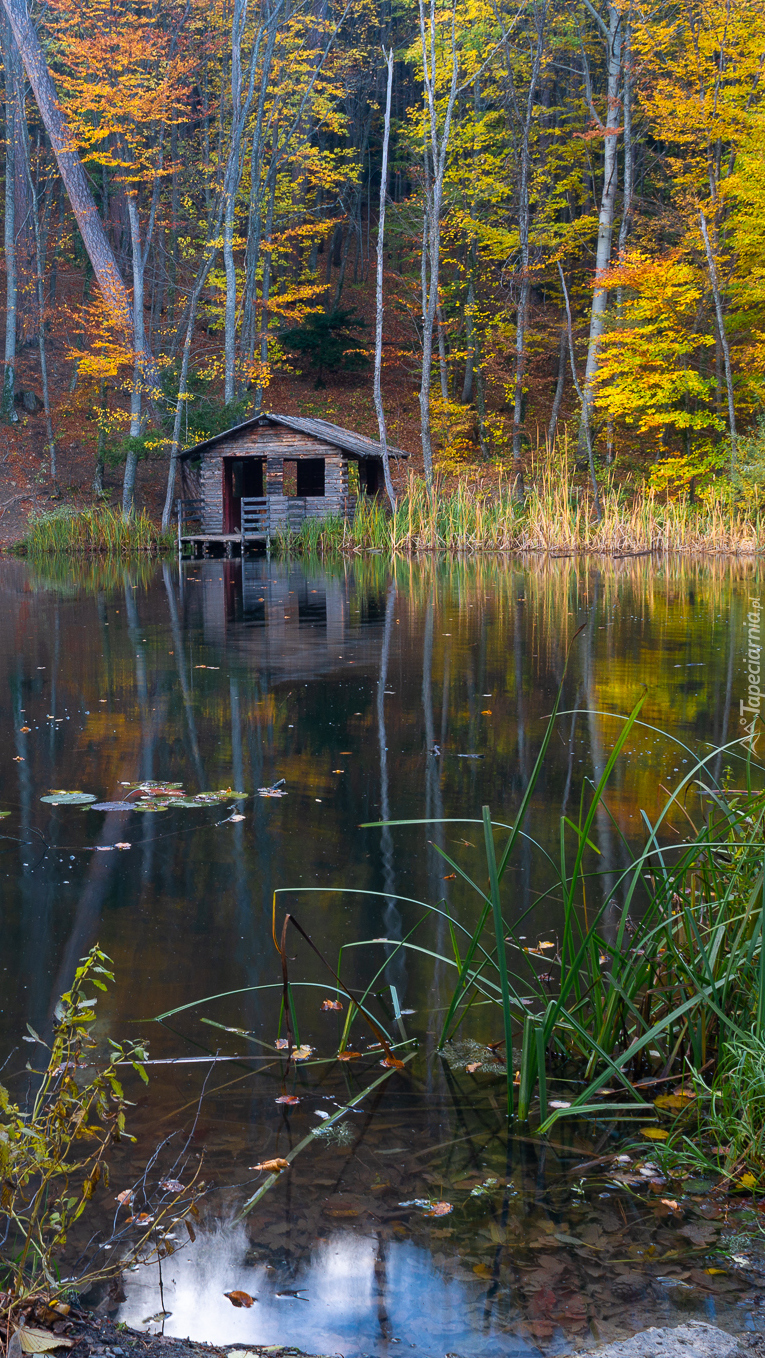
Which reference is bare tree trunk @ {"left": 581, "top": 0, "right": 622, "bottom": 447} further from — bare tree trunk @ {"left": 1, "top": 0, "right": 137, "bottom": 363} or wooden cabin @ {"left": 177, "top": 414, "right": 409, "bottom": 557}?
bare tree trunk @ {"left": 1, "top": 0, "right": 137, "bottom": 363}

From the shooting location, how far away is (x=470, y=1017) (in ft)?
9.07

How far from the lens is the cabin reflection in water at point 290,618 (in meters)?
8.91

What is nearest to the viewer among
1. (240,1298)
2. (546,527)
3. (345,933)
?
(240,1298)

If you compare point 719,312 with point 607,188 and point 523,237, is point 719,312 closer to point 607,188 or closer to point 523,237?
point 607,188

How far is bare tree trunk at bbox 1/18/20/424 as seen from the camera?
28.1 m

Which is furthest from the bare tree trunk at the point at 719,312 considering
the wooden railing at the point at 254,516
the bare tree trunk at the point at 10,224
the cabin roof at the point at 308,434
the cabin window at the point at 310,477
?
the bare tree trunk at the point at 10,224

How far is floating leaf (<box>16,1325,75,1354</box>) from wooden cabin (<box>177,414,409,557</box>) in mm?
23513

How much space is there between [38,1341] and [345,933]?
1.89 metres

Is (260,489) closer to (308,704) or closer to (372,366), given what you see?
(372,366)

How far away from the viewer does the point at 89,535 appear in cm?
2531

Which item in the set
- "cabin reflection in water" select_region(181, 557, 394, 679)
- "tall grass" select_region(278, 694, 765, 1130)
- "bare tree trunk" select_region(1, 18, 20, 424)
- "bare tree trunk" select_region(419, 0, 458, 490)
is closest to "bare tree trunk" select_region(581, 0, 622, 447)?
"bare tree trunk" select_region(419, 0, 458, 490)

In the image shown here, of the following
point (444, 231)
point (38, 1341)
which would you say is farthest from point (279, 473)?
point (38, 1341)

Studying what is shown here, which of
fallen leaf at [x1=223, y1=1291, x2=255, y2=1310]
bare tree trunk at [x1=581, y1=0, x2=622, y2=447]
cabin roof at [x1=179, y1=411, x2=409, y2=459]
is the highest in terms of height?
bare tree trunk at [x1=581, y1=0, x2=622, y2=447]

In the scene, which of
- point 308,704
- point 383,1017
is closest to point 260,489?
point 308,704
